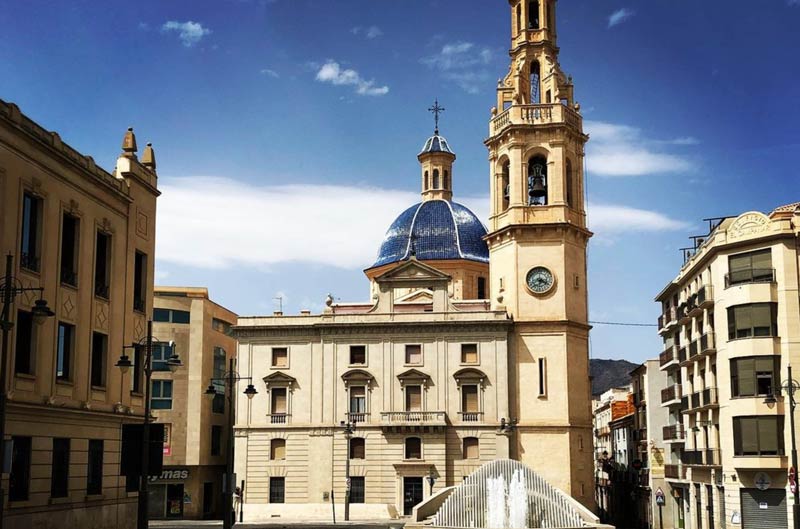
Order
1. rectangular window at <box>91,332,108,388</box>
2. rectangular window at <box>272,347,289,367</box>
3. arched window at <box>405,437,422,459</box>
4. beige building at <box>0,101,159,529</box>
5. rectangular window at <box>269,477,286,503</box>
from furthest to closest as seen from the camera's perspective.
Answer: rectangular window at <box>272,347,289,367</box>
rectangular window at <box>269,477,286,503</box>
arched window at <box>405,437,422,459</box>
rectangular window at <box>91,332,108,388</box>
beige building at <box>0,101,159,529</box>

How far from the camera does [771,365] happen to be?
41719mm

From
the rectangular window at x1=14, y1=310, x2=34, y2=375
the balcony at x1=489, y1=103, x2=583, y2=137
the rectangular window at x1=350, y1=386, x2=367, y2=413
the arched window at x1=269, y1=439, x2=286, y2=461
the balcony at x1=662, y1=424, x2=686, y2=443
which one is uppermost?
the balcony at x1=489, y1=103, x2=583, y2=137

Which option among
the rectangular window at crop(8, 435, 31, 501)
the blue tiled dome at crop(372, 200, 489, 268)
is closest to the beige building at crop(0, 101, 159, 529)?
the rectangular window at crop(8, 435, 31, 501)

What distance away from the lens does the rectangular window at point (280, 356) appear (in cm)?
6096

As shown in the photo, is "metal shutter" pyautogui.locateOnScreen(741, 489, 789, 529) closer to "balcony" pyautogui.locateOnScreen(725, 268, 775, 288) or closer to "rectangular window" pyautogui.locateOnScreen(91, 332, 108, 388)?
"balcony" pyautogui.locateOnScreen(725, 268, 775, 288)

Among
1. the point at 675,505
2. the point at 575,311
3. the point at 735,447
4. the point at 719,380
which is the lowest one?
the point at 675,505

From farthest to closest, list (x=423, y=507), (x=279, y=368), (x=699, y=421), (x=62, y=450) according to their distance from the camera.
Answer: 1. (x=279, y=368)
2. (x=699, y=421)
3. (x=423, y=507)
4. (x=62, y=450)

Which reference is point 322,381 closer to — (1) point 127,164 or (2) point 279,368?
(2) point 279,368

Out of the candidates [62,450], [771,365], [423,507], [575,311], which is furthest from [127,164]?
Answer: [575,311]

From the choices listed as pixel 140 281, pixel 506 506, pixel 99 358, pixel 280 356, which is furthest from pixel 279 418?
pixel 99 358

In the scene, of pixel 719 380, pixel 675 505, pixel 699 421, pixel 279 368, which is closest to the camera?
pixel 719 380

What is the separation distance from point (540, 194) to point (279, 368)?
19.2 m

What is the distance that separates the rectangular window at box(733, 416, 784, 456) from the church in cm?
1626

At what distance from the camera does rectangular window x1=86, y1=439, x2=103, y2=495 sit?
2983 centimetres
